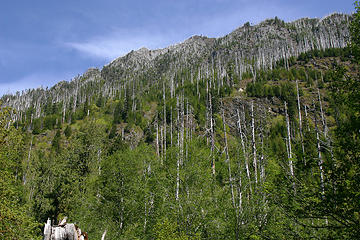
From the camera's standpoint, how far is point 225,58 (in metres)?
150

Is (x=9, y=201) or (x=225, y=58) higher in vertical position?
(x=225, y=58)

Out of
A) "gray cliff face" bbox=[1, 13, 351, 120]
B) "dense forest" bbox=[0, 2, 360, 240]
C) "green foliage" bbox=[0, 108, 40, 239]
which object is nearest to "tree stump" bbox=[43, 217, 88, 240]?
"green foliage" bbox=[0, 108, 40, 239]

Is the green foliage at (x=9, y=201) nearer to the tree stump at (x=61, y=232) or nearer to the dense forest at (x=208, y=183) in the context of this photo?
the dense forest at (x=208, y=183)

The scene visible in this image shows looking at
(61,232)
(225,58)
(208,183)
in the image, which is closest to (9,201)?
(61,232)

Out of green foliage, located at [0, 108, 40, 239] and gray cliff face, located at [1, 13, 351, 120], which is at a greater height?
gray cliff face, located at [1, 13, 351, 120]

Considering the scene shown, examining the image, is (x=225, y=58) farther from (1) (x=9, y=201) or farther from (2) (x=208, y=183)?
(1) (x=9, y=201)

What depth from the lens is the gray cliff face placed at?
135 metres

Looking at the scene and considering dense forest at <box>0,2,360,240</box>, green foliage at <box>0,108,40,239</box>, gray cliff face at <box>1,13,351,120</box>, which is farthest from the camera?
gray cliff face at <box>1,13,351,120</box>

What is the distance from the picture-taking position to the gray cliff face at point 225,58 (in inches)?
5305

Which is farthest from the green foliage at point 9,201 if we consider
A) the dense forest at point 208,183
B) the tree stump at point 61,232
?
the tree stump at point 61,232

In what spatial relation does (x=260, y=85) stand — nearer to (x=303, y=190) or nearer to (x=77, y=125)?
(x=77, y=125)

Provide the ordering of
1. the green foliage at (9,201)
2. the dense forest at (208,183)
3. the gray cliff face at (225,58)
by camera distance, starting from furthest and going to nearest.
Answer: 1. the gray cliff face at (225,58)
2. the green foliage at (9,201)
3. the dense forest at (208,183)

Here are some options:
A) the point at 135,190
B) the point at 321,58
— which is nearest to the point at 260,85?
the point at 321,58

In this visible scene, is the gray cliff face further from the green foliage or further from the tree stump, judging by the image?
Result: the tree stump
